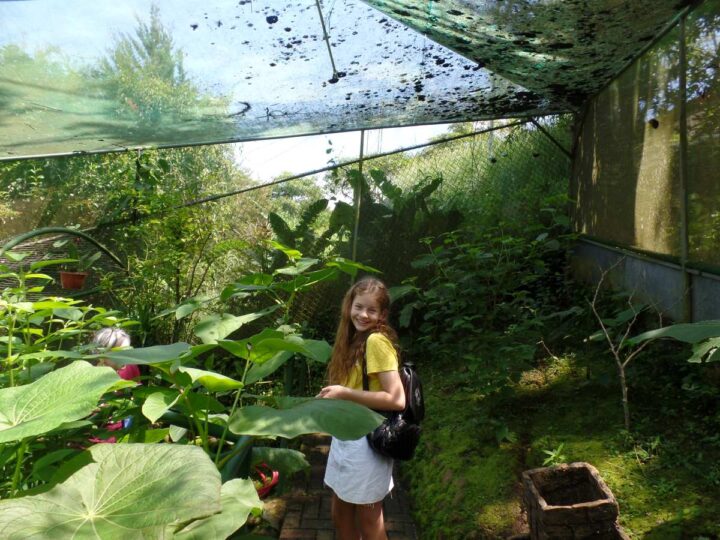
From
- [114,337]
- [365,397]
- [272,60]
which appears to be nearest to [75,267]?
[272,60]

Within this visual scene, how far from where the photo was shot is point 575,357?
3.39 meters

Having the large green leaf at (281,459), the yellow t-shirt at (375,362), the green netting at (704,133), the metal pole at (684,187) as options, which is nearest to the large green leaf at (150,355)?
the large green leaf at (281,459)

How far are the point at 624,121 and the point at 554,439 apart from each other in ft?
7.86

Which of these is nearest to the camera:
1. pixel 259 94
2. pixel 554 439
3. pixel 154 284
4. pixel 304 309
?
pixel 554 439

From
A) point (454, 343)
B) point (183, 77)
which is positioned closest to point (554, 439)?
point (454, 343)

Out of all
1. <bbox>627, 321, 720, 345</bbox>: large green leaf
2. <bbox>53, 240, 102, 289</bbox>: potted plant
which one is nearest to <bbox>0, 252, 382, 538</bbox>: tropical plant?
<bbox>627, 321, 720, 345</bbox>: large green leaf

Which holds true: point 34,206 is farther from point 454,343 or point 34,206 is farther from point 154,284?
point 454,343

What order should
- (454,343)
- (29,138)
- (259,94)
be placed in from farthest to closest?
(454,343), (29,138), (259,94)

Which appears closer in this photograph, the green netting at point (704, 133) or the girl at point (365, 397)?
the girl at point (365, 397)

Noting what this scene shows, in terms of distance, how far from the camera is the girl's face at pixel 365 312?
2.11 metres

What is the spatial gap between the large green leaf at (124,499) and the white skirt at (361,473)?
1403 millimetres

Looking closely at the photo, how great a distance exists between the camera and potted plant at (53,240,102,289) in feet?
14.2

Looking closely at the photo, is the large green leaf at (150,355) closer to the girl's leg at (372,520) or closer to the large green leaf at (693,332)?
the large green leaf at (693,332)

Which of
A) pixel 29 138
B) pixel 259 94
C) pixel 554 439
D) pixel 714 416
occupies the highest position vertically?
pixel 259 94
